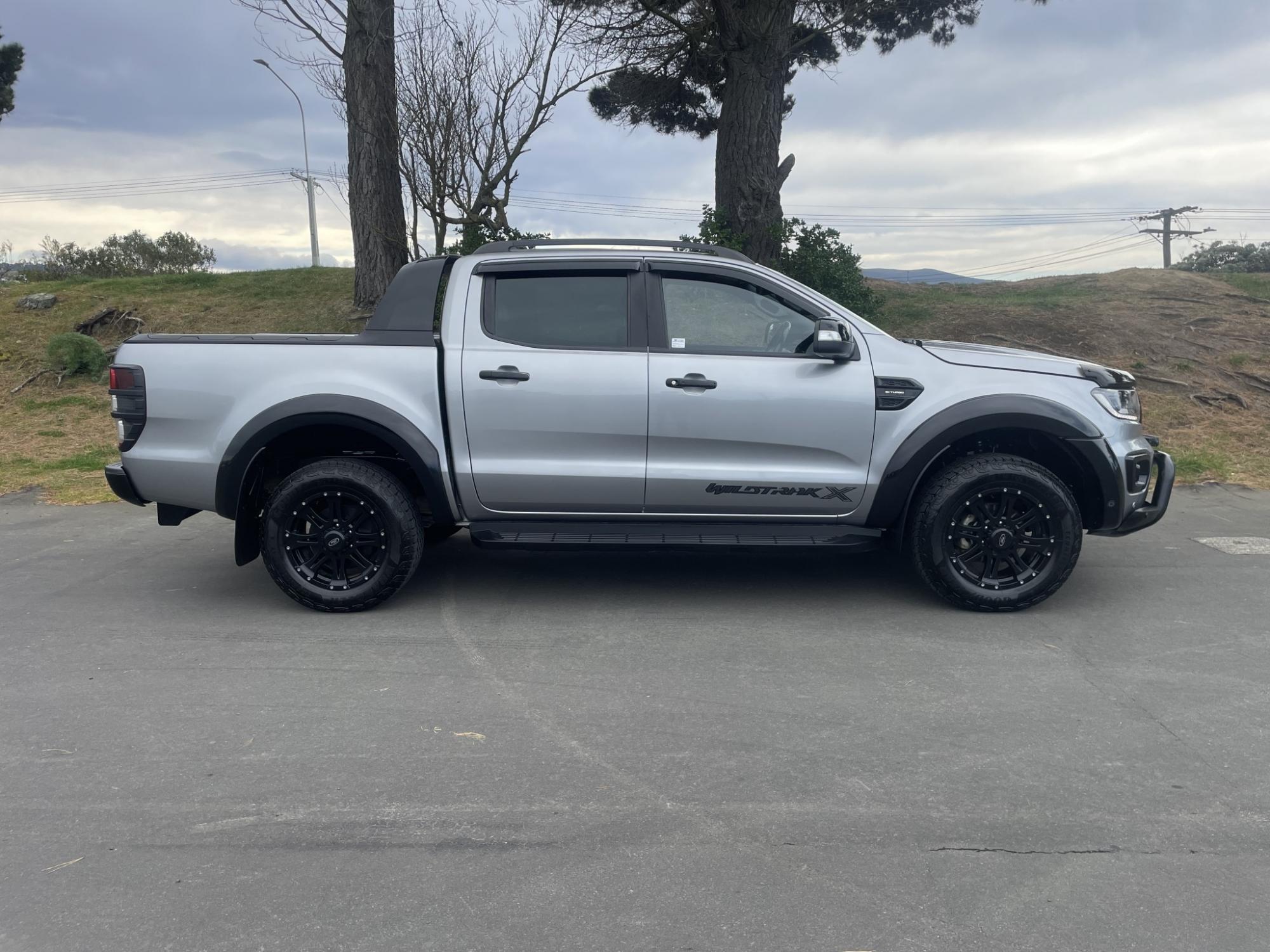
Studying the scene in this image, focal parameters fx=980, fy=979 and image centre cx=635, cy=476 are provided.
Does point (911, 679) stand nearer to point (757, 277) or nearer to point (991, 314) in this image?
point (757, 277)

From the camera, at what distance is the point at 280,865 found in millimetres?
2902

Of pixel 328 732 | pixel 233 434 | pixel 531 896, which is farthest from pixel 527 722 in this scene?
pixel 233 434

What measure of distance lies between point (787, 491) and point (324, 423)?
2.48 meters

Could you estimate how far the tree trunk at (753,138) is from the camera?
12117 mm

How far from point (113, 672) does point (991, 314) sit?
12.9 meters

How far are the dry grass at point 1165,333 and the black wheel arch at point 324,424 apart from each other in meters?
7.16

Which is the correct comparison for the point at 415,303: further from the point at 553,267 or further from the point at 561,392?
the point at 561,392

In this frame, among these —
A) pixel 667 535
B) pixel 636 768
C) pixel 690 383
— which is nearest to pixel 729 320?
pixel 690 383

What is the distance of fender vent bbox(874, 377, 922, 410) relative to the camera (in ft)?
17.0

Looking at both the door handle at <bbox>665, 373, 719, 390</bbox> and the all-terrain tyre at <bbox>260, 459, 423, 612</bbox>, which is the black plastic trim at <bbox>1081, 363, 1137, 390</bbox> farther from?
the all-terrain tyre at <bbox>260, 459, 423, 612</bbox>

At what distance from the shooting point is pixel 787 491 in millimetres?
5223

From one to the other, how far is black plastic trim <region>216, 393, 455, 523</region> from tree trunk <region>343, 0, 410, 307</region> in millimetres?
7712

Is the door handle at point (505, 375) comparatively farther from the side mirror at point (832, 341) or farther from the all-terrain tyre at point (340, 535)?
the side mirror at point (832, 341)

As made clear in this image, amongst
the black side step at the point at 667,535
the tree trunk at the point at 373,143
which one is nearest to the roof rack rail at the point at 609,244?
the black side step at the point at 667,535
